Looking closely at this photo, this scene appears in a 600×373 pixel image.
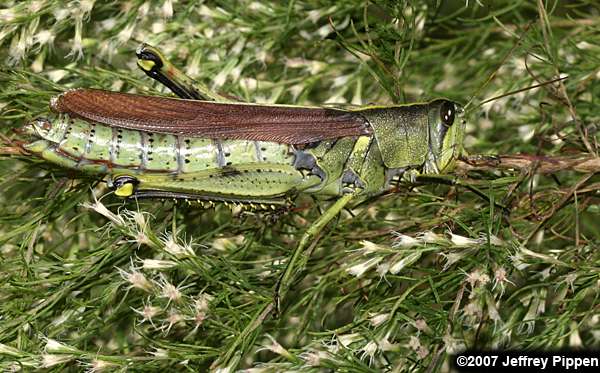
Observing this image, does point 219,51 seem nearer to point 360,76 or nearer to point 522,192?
point 360,76

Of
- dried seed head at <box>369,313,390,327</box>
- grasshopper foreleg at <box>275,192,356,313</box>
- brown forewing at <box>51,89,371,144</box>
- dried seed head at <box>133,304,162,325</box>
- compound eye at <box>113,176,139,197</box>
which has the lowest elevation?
grasshopper foreleg at <box>275,192,356,313</box>

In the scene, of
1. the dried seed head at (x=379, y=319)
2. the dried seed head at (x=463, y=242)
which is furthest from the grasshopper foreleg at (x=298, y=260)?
the dried seed head at (x=463, y=242)

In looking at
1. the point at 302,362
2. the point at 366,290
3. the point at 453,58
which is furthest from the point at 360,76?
the point at 302,362

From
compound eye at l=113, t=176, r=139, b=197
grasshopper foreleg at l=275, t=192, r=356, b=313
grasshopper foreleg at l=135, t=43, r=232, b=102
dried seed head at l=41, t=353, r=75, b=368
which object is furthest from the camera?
grasshopper foreleg at l=135, t=43, r=232, b=102

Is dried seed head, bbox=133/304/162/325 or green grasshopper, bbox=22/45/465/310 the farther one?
green grasshopper, bbox=22/45/465/310

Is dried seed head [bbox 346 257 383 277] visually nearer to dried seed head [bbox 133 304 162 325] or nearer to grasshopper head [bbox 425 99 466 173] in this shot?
dried seed head [bbox 133 304 162 325]

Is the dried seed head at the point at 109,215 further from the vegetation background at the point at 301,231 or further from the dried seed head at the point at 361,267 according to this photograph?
the dried seed head at the point at 361,267

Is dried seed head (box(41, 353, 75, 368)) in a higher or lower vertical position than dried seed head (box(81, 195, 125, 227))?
lower

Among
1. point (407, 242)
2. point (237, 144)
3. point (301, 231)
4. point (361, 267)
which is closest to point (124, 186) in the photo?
point (237, 144)

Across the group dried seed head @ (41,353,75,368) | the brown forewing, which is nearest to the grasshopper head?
the brown forewing
